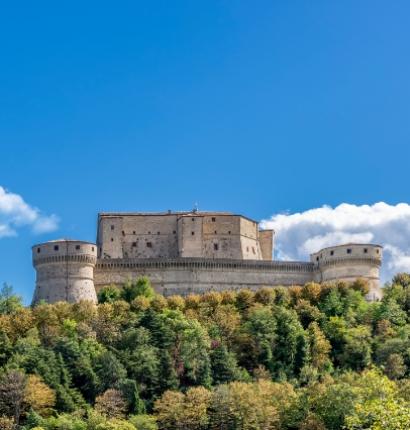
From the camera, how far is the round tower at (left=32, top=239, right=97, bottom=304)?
88.9m

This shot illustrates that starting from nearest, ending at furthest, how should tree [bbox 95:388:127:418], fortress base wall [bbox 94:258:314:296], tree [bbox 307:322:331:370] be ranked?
1. tree [bbox 95:388:127:418]
2. tree [bbox 307:322:331:370]
3. fortress base wall [bbox 94:258:314:296]

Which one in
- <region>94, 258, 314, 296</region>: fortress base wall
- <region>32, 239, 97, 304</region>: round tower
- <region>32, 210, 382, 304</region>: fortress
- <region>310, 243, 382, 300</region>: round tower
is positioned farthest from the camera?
<region>310, 243, 382, 300</region>: round tower

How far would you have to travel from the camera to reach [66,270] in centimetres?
8931

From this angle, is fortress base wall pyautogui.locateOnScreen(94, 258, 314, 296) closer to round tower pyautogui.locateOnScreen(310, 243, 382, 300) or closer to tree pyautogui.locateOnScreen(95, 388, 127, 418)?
round tower pyautogui.locateOnScreen(310, 243, 382, 300)

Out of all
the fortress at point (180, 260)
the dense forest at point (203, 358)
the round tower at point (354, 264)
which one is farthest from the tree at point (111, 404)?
the round tower at point (354, 264)

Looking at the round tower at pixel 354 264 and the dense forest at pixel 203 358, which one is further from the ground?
the round tower at pixel 354 264

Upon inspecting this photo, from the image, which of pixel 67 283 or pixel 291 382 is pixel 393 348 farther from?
pixel 67 283

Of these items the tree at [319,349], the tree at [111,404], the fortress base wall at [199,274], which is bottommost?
the tree at [111,404]

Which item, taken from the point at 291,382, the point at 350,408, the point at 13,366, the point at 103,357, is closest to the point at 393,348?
the point at 291,382

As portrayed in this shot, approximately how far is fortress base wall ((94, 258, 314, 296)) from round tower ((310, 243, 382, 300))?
247 centimetres

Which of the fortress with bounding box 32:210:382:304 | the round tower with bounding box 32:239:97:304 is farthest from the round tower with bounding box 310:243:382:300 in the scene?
the round tower with bounding box 32:239:97:304

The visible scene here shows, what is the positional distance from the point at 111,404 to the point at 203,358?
9969mm

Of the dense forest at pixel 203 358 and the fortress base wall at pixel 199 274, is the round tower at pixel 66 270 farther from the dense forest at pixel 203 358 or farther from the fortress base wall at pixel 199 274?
the fortress base wall at pixel 199 274

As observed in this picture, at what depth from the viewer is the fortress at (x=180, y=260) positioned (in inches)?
3526
